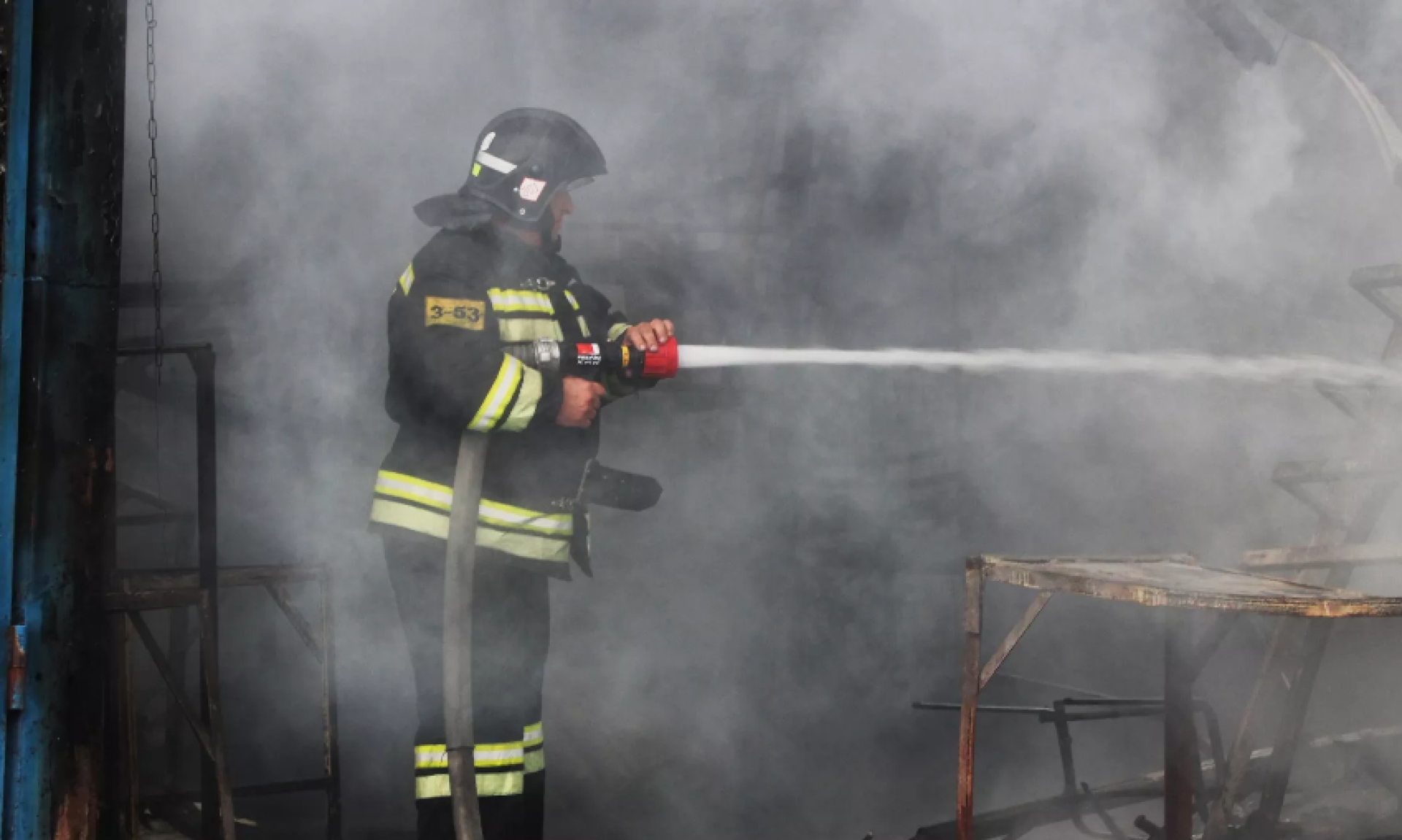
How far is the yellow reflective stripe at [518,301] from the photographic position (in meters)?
3.06

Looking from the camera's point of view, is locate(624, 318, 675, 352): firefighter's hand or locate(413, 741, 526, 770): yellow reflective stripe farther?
locate(624, 318, 675, 352): firefighter's hand

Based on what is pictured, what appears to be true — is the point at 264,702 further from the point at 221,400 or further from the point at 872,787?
the point at 872,787

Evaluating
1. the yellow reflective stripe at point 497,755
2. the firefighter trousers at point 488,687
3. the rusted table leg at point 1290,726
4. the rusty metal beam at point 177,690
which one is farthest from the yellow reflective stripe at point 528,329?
the rusted table leg at point 1290,726

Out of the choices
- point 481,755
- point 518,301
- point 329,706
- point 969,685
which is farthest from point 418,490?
point 969,685

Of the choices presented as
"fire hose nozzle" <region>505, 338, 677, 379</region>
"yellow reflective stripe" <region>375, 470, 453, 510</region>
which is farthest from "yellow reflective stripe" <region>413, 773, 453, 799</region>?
"fire hose nozzle" <region>505, 338, 677, 379</region>

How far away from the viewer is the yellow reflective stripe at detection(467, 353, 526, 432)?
2.84 meters

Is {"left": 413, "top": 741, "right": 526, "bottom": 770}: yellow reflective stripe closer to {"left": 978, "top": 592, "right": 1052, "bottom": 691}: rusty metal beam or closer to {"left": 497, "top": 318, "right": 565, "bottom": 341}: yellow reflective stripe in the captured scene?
{"left": 497, "top": 318, "right": 565, "bottom": 341}: yellow reflective stripe

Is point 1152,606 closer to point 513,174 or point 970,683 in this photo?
point 970,683

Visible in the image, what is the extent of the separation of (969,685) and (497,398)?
52.4 inches

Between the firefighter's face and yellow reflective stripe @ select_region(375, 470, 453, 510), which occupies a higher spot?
the firefighter's face

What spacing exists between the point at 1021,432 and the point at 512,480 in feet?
8.89

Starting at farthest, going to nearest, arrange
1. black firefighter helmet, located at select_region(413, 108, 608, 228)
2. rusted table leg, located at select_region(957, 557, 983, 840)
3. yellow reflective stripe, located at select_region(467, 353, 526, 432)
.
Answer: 1. black firefighter helmet, located at select_region(413, 108, 608, 228)
2. yellow reflective stripe, located at select_region(467, 353, 526, 432)
3. rusted table leg, located at select_region(957, 557, 983, 840)

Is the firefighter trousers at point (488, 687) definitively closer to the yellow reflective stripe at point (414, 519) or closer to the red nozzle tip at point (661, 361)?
the yellow reflective stripe at point (414, 519)

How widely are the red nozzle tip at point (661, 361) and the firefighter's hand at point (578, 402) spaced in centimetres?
17
